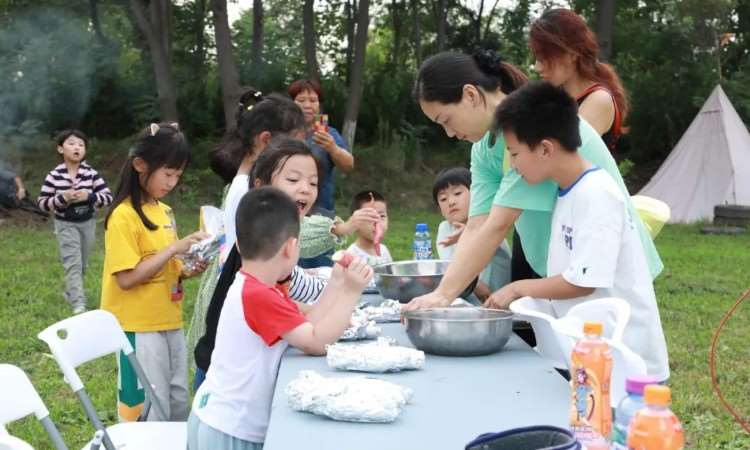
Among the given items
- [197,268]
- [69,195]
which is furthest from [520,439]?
[69,195]

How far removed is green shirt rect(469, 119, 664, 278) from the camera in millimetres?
2418

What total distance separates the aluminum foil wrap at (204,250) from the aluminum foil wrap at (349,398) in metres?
1.29

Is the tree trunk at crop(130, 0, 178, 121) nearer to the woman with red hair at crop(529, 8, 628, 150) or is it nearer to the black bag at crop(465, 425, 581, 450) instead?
the woman with red hair at crop(529, 8, 628, 150)

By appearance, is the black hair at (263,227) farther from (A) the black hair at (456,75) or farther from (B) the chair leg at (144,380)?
(B) the chair leg at (144,380)

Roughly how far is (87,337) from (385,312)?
93cm

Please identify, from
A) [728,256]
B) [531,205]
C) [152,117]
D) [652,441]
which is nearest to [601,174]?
[531,205]

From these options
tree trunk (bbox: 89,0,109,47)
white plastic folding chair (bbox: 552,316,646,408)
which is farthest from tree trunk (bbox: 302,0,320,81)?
white plastic folding chair (bbox: 552,316,646,408)

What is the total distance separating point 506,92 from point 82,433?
8.09ft

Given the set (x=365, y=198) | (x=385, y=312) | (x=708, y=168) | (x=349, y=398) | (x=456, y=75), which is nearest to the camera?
(x=349, y=398)

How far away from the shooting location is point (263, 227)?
224 cm


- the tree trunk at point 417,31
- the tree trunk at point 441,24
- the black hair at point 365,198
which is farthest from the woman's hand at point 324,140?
the tree trunk at point 417,31

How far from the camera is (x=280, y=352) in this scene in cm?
226

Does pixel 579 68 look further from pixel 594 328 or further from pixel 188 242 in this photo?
pixel 594 328

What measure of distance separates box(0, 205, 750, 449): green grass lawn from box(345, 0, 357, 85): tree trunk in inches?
269
